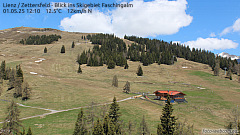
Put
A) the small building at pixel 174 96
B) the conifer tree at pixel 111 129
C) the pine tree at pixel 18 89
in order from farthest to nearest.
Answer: the small building at pixel 174 96
the pine tree at pixel 18 89
the conifer tree at pixel 111 129

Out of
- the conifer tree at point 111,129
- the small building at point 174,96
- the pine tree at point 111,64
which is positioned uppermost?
the pine tree at point 111,64

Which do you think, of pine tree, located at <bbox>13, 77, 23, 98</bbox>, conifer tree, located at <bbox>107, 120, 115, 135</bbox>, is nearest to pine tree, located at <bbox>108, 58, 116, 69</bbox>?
pine tree, located at <bbox>13, 77, 23, 98</bbox>

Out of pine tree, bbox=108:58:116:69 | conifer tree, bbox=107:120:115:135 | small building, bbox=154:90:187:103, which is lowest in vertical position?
small building, bbox=154:90:187:103

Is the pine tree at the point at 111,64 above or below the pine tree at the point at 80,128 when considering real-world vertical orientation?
above

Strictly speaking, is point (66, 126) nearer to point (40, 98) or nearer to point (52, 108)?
point (52, 108)

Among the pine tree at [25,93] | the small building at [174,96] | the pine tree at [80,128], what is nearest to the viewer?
the pine tree at [80,128]

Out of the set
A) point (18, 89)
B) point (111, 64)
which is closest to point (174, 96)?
point (18, 89)

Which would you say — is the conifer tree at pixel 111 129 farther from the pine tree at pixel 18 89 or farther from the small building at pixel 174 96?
the pine tree at pixel 18 89

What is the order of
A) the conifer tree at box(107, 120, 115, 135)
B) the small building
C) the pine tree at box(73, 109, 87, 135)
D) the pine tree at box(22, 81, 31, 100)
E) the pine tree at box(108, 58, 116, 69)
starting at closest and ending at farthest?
1. the pine tree at box(73, 109, 87, 135)
2. the conifer tree at box(107, 120, 115, 135)
3. the pine tree at box(22, 81, 31, 100)
4. the small building
5. the pine tree at box(108, 58, 116, 69)

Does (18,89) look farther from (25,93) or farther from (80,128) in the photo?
(80,128)

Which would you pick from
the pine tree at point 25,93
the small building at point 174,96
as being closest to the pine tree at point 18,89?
the pine tree at point 25,93

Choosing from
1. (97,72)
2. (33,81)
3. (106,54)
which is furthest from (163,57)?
(33,81)

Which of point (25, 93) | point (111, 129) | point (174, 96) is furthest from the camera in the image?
point (174, 96)

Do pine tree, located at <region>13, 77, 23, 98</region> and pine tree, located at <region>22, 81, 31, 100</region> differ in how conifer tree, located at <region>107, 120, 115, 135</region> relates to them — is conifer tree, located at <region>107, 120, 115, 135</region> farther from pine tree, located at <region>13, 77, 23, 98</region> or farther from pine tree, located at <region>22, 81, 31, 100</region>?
pine tree, located at <region>13, 77, 23, 98</region>
